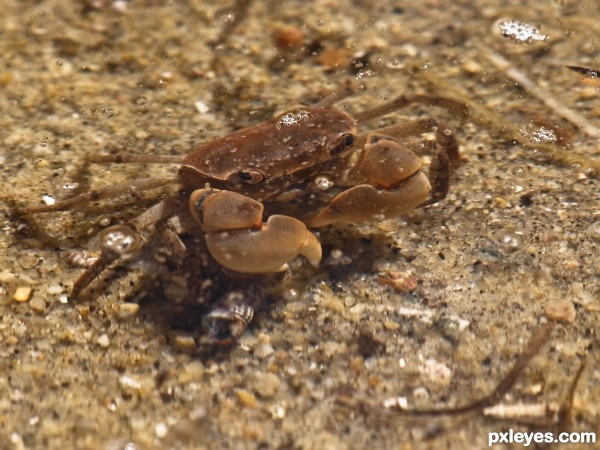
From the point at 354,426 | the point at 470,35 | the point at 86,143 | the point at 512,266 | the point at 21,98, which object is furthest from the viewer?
the point at 470,35

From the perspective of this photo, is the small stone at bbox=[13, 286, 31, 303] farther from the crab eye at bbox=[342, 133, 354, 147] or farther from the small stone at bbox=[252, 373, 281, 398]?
the crab eye at bbox=[342, 133, 354, 147]

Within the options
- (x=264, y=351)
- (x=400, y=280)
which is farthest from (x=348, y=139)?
(x=264, y=351)

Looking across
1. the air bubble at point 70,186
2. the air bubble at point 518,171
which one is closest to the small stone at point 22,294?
the air bubble at point 70,186

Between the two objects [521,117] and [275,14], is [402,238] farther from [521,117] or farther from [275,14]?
[275,14]

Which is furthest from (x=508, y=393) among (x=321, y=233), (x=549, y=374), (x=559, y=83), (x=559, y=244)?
(x=559, y=83)

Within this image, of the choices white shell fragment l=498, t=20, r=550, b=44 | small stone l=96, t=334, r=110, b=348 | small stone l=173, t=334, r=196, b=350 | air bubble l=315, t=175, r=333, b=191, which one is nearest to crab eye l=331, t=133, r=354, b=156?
air bubble l=315, t=175, r=333, b=191

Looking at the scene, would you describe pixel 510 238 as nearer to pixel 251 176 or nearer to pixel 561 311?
pixel 561 311
